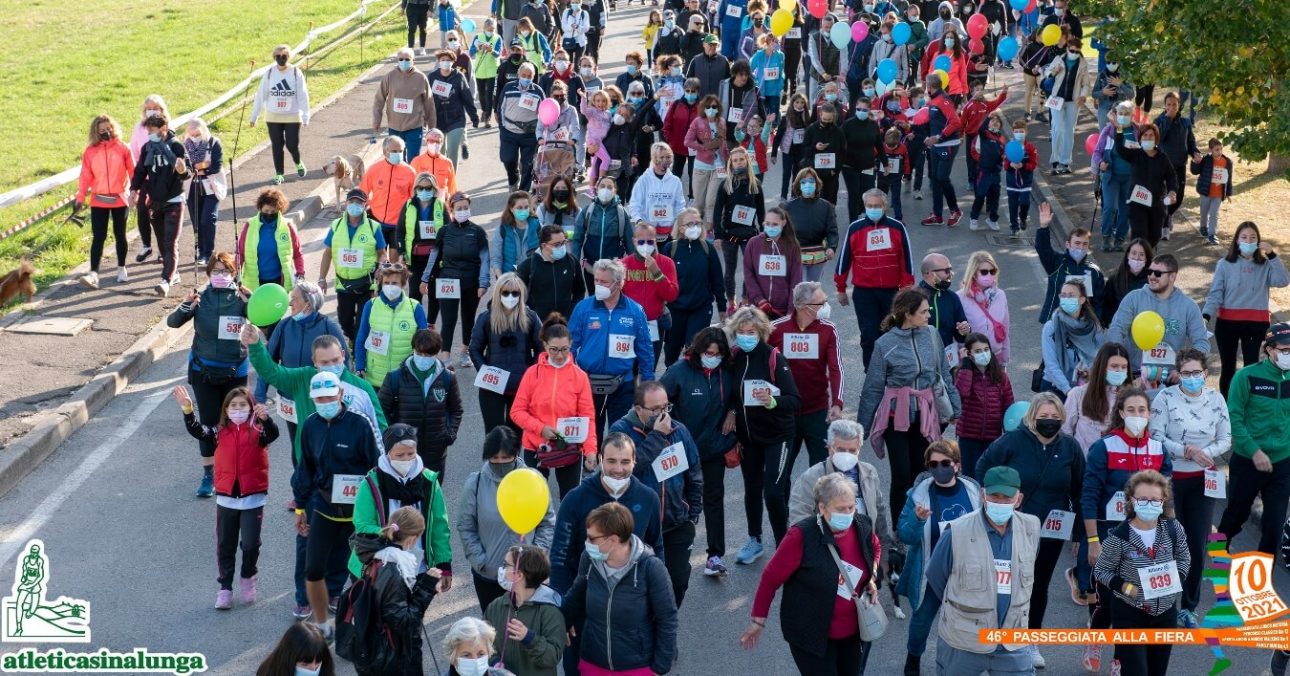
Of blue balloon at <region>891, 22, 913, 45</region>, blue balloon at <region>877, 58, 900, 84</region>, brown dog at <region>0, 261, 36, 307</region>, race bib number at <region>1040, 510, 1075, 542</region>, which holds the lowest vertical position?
race bib number at <region>1040, 510, 1075, 542</region>

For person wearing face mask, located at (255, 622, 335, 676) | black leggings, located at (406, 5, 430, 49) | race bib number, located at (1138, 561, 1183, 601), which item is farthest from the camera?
black leggings, located at (406, 5, 430, 49)

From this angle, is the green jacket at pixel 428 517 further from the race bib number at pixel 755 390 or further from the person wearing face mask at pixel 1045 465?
the person wearing face mask at pixel 1045 465

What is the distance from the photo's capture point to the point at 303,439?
9820mm

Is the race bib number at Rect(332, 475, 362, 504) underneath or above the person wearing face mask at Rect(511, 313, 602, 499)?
underneath

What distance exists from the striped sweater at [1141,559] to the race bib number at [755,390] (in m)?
2.69

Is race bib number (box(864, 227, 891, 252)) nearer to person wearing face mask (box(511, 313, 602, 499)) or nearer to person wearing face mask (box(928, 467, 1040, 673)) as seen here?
person wearing face mask (box(511, 313, 602, 499))

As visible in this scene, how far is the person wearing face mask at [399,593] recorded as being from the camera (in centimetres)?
809

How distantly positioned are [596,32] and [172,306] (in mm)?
13303

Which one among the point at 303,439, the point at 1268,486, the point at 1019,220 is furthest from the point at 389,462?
the point at 1019,220

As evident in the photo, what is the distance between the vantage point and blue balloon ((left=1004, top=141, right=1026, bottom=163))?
60.8ft

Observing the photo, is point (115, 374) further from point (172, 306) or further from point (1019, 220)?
point (1019, 220)

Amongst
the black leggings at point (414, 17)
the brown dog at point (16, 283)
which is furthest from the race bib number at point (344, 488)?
the black leggings at point (414, 17)

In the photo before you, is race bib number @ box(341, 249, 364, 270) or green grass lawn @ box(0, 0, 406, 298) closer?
race bib number @ box(341, 249, 364, 270)

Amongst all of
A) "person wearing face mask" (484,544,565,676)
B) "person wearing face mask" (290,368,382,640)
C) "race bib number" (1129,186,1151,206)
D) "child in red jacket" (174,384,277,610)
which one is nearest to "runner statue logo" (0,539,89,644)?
"child in red jacket" (174,384,277,610)
